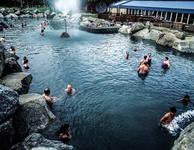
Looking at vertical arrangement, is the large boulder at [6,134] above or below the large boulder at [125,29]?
below

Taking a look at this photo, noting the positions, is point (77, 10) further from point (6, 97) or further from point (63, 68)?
point (6, 97)

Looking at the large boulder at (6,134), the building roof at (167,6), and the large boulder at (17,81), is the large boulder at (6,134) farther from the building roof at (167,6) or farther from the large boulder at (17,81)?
the building roof at (167,6)

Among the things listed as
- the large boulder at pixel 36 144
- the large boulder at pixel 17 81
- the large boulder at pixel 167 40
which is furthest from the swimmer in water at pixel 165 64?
the large boulder at pixel 36 144

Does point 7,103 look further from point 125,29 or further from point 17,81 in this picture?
point 125,29

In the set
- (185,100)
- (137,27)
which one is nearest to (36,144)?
(185,100)

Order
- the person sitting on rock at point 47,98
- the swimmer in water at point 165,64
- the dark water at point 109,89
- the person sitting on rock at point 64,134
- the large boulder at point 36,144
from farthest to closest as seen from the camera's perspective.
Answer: the swimmer in water at point 165,64 < the person sitting on rock at point 47,98 < the dark water at point 109,89 < the person sitting on rock at point 64,134 < the large boulder at point 36,144

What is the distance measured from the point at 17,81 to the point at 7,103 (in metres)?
5.69

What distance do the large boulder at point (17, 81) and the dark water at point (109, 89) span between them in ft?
6.06

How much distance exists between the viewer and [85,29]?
56438mm

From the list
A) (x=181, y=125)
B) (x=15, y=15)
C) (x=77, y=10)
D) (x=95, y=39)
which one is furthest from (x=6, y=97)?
(x=77, y=10)

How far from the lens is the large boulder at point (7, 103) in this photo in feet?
38.3

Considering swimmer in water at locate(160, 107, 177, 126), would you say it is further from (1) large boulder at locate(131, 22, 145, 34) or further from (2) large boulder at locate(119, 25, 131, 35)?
(2) large boulder at locate(119, 25, 131, 35)

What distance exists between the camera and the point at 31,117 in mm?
13688

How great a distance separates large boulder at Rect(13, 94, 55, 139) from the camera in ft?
43.6
